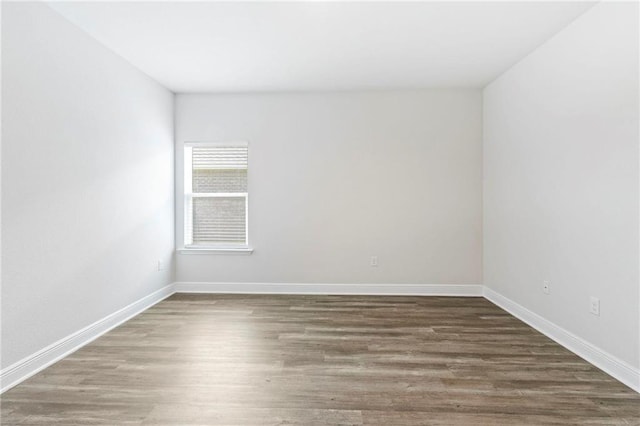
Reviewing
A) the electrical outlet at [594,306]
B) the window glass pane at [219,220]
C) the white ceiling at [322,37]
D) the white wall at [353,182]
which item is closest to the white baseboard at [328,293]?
the white wall at [353,182]

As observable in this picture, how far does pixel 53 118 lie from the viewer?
2498 millimetres

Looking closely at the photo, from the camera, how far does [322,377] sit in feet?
7.46

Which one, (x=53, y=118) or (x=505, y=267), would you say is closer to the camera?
(x=53, y=118)

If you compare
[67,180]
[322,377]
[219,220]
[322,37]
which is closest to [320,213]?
[219,220]

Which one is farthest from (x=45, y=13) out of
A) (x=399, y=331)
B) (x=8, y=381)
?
(x=399, y=331)

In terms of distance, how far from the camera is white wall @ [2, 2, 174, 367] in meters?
2.20

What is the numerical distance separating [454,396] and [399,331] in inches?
41.6

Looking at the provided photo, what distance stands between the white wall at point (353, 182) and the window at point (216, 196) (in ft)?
0.48

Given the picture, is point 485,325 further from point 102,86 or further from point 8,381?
point 102,86

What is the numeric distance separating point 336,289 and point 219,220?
1821 millimetres

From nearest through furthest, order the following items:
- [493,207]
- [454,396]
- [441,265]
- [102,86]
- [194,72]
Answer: [454,396] → [102,86] → [194,72] → [493,207] → [441,265]

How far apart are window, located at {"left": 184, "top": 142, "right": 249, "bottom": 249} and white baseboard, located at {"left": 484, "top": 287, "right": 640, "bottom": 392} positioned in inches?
129

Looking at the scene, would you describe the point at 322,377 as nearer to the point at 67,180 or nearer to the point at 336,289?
the point at 336,289

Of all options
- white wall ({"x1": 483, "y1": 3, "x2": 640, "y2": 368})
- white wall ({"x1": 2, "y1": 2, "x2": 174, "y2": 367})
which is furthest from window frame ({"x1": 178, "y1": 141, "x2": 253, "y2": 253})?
white wall ({"x1": 483, "y1": 3, "x2": 640, "y2": 368})
